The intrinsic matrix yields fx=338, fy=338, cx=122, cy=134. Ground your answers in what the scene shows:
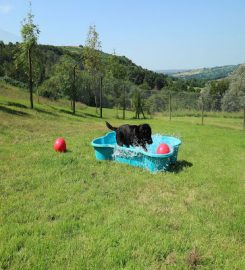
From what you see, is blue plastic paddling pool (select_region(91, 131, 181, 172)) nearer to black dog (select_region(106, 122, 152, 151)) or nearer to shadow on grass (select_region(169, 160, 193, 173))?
shadow on grass (select_region(169, 160, 193, 173))

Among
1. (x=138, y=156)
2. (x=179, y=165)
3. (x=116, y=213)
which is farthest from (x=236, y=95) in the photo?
(x=116, y=213)

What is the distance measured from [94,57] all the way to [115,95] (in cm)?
541

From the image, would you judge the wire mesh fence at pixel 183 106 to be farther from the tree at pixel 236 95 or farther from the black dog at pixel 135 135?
the black dog at pixel 135 135

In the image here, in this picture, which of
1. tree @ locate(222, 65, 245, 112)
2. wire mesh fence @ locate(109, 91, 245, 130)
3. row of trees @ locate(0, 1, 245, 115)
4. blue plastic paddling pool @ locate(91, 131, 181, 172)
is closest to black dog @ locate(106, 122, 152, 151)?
blue plastic paddling pool @ locate(91, 131, 181, 172)

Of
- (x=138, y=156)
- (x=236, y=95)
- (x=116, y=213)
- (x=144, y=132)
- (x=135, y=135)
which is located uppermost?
(x=236, y=95)

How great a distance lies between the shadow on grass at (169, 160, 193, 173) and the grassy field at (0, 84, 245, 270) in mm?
28

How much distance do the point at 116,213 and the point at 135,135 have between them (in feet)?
12.3

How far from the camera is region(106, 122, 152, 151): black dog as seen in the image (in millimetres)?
8734

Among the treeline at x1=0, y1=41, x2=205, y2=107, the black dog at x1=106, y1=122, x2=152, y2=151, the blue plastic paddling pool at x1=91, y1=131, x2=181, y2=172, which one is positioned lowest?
the blue plastic paddling pool at x1=91, y1=131, x2=181, y2=172

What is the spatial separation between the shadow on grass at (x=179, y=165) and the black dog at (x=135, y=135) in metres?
0.89

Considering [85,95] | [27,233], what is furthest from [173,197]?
[85,95]

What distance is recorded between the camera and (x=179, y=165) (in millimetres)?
8578

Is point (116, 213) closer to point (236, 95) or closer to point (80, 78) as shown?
point (236, 95)

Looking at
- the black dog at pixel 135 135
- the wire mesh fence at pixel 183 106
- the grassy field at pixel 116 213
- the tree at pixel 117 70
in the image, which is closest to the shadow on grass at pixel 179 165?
the grassy field at pixel 116 213
